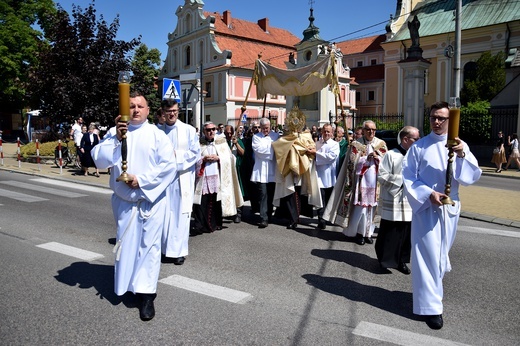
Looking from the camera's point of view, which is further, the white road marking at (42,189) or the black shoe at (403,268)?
the white road marking at (42,189)

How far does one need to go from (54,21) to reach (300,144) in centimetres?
1523

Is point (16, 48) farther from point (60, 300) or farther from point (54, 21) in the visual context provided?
point (60, 300)

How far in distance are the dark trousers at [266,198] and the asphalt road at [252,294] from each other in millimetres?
655

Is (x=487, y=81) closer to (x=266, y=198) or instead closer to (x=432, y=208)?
(x=266, y=198)

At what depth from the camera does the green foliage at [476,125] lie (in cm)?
2205

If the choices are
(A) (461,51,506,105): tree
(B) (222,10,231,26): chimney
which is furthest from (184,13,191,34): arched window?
(A) (461,51,506,105): tree

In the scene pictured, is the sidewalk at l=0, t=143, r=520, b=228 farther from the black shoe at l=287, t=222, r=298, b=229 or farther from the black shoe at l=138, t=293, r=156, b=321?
the black shoe at l=138, t=293, r=156, b=321

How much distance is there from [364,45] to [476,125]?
47.3m

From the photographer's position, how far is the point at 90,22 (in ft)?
61.7

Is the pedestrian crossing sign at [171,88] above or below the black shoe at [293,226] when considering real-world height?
above

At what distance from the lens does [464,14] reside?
1502 inches

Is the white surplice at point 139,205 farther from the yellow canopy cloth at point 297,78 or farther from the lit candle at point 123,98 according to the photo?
the yellow canopy cloth at point 297,78

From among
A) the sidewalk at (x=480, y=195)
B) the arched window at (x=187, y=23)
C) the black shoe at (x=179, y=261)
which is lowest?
the black shoe at (x=179, y=261)

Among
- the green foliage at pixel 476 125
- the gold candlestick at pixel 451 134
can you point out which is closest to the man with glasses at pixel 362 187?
the gold candlestick at pixel 451 134
